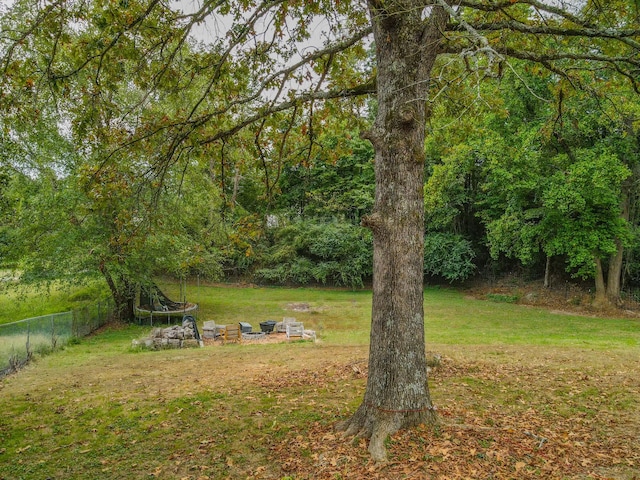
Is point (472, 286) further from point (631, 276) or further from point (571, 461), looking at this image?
point (571, 461)

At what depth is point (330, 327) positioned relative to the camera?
18.7 meters

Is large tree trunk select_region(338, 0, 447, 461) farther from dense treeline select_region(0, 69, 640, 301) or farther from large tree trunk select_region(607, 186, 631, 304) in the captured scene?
large tree trunk select_region(607, 186, 631, 304)

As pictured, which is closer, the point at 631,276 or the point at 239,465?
the point at 239,465

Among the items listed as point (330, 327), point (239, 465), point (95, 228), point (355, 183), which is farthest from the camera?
point (355, 183)

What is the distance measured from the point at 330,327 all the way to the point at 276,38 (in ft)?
44.9

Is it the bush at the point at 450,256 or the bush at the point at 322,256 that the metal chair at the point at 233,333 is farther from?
the bush at the point at 450,256

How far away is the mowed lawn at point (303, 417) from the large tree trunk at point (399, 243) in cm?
37

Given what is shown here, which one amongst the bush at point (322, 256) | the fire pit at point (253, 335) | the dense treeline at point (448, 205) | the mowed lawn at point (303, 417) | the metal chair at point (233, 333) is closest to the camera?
the mowed lawn at point (303, 417)

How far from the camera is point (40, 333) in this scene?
12.1 metres

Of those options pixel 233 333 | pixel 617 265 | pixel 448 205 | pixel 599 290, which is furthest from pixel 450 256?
pixel 233 333

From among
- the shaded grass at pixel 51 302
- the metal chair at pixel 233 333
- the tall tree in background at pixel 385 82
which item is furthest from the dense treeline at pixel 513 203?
the shaded grass at pixel 51 302

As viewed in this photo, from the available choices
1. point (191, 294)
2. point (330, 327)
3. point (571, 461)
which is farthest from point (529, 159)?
point (191, 294)

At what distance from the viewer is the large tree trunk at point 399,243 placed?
177 inches

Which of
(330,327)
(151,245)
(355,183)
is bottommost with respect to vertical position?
(330,327)
